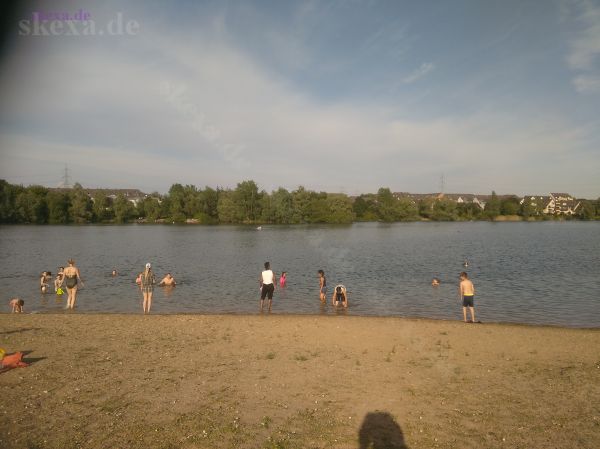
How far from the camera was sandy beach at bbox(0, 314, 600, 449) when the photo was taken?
762 cm

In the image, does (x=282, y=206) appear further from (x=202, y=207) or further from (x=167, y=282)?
(x=167, y=282)

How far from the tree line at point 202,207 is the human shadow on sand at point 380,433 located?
112m

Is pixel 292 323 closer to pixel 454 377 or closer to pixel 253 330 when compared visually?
pixel 253 330

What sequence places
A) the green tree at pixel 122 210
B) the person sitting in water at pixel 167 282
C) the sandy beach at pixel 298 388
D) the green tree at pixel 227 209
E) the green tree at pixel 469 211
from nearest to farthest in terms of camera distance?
1. the sandy beach at pixel 298 388
2. the person sitting in water at pixel 167 282
3. the green tree at pixel 227 209
4. the green tree at pixel 122 210
5. the green tree at pixel 469 211

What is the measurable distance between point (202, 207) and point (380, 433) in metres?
130

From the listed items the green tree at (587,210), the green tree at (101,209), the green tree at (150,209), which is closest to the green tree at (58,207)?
the green tree at (101,209)

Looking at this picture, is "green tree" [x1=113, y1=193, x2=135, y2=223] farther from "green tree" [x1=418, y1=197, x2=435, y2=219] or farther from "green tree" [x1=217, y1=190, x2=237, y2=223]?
"green tree" [x1=418, y1=197, x2=435, y2=219]

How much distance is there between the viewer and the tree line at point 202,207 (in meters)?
118

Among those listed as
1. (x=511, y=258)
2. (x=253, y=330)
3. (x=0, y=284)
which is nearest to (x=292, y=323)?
(x=253, y=330)

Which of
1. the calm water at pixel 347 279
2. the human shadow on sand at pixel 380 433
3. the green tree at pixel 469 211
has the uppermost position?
the green tree at pixel 469 211

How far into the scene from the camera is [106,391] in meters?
9.38

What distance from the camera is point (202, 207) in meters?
133

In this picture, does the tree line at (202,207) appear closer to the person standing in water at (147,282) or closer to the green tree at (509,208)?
the green tree at (509,208)

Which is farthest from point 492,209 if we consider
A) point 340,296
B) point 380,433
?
point 380,433
